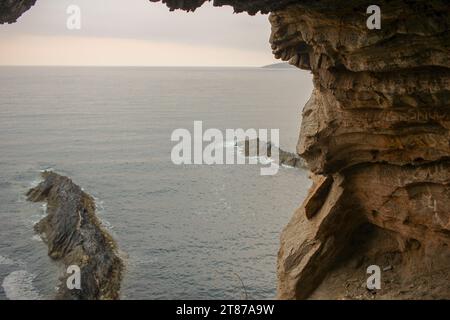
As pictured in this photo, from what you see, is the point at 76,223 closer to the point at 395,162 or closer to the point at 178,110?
the point at 395,162

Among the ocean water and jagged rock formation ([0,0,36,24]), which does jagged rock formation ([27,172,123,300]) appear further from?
jagged rock formation ([0,0,36,24])

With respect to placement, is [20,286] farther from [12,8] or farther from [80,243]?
[12,8]

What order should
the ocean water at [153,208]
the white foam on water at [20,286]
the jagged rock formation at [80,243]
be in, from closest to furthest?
the white foam on water at [20,286] < the jagged rock formation at [80,243] < the ocean water at [153,208]

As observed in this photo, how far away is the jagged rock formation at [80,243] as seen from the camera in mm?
40844

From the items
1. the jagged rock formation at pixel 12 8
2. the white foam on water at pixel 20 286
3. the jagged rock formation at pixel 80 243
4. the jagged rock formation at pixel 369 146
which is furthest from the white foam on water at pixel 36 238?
the jagged rock formation at pixel 12 8

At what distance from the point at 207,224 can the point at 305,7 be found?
133ft

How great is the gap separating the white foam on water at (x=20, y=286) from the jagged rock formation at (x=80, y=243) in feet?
7.60

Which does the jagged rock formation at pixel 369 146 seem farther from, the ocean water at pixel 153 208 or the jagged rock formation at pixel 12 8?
the ocean water at pixel 153 208

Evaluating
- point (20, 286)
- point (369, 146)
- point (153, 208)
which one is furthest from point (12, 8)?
point (153, 208)

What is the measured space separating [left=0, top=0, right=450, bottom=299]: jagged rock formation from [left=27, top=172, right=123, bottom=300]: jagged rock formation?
20467mm

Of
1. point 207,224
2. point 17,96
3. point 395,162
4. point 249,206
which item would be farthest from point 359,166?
point 17,96

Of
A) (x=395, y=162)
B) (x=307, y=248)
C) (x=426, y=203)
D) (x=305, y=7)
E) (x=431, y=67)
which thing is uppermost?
(x=305, y=7)

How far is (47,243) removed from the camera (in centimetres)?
4872

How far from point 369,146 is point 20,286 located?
3231 centimetres
